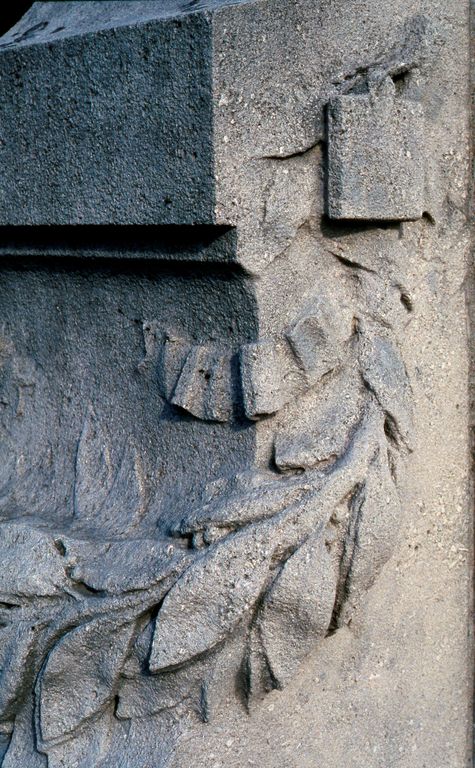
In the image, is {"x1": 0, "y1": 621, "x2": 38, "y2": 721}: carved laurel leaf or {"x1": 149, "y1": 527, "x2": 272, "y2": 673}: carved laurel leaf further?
{"x1": 0, "y1": 621, "x2": 38, "y2": 721}: carved laurel leaf

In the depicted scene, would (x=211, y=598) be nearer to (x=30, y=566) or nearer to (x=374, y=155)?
(x=30, y=566)

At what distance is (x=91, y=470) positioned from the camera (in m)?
2.26

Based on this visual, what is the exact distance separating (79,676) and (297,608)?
404 mm

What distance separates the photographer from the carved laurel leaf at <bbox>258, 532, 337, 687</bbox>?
1914 mm

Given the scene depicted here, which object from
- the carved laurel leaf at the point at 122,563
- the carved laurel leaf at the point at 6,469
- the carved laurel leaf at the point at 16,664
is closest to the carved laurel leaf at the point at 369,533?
the carved laurel leaf at the point at 122,563

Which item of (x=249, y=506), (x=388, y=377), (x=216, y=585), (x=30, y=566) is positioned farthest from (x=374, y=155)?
(x=30, y=566)

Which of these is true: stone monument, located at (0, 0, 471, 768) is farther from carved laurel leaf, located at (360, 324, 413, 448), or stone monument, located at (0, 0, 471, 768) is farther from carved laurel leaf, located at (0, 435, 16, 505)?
carved laurel leaf, located at (0, 435, 16, 505)

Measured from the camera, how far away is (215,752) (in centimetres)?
200

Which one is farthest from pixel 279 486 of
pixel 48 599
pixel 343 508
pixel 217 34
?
pixel 217 34

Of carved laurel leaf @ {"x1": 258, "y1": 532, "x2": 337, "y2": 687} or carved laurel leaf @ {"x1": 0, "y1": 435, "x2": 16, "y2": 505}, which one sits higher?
carved laurel leaf @ {"x1": 0, "y1": 435, "x2": 16, "y2": 505}

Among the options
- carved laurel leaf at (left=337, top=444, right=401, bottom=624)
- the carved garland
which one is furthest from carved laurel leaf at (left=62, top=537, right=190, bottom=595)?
carved laurel leaf at (left=337, top=444, right=401, bottom=624)

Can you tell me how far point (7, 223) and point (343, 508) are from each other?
2.78 feet

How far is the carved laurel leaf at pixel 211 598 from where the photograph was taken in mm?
1902

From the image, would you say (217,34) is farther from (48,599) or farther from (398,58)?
(48,599)
